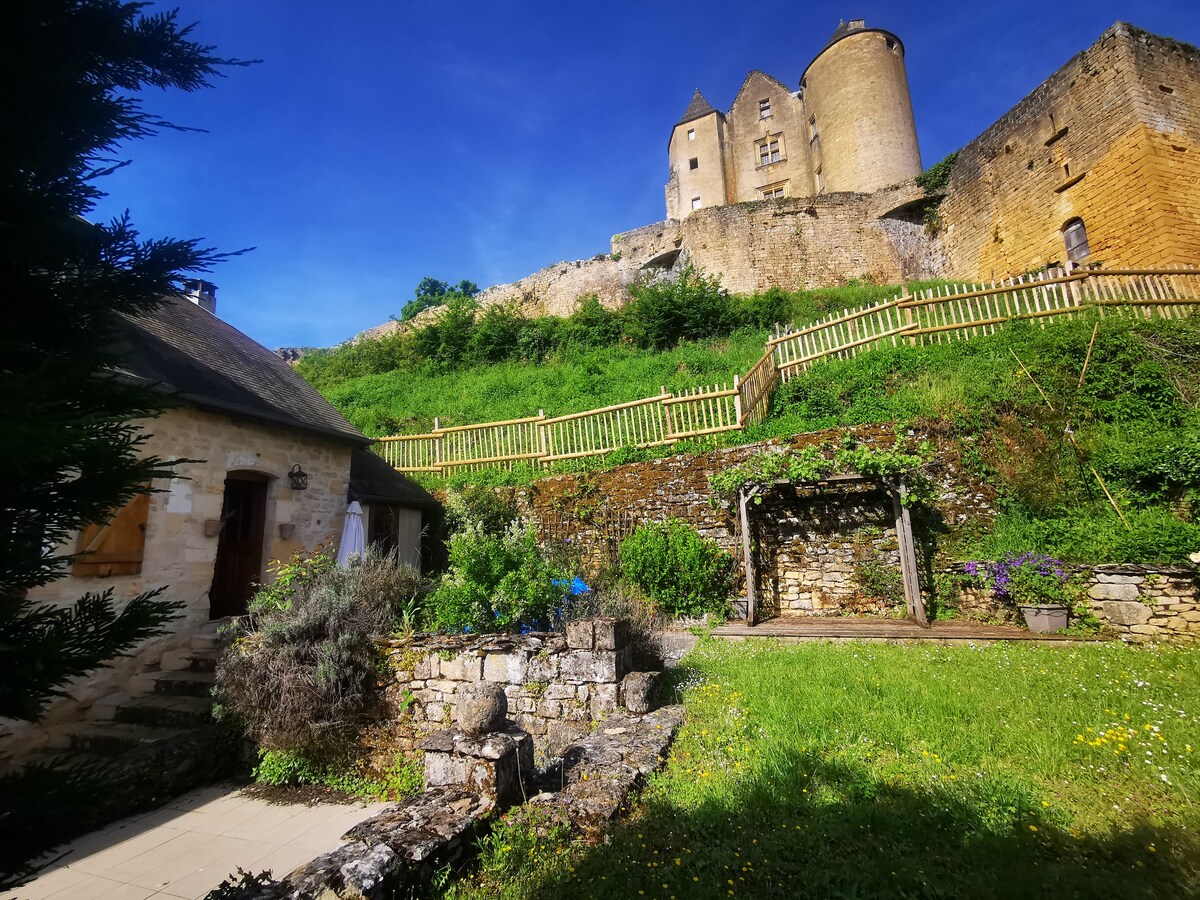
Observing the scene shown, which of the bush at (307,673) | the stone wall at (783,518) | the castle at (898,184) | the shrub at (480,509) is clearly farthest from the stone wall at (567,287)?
the bush at (307,673)

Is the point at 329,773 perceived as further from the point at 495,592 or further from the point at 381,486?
the point at 381,486

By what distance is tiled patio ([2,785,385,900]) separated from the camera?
331 centimetres

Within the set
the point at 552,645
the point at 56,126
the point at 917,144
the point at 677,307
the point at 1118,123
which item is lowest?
the point at 552,645

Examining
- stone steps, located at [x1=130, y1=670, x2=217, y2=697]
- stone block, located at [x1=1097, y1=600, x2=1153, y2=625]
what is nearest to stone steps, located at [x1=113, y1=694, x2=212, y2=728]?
stone steps, located at [x1=130, y1=670, x2=217, y2=697]

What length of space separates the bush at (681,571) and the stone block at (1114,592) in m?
4.29

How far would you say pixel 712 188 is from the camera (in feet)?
97.7

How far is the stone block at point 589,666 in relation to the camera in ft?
15.5

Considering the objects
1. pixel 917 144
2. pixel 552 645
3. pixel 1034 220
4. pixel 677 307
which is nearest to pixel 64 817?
pixel 552 645

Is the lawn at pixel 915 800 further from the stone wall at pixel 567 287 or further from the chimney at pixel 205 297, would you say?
the stone wall at pixel 567 287

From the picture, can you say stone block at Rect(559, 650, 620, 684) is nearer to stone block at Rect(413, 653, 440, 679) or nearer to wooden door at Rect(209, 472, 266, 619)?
stone block at Rect(413, 653, 440, 679)

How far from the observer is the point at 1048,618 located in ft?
20.1

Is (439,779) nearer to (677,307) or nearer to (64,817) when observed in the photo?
(64,817)

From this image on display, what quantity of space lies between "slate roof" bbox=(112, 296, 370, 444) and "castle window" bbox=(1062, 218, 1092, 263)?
58.8 ft

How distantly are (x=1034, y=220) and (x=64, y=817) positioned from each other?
69.4 feet
